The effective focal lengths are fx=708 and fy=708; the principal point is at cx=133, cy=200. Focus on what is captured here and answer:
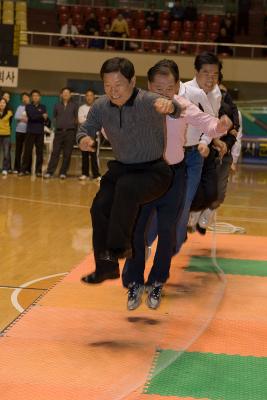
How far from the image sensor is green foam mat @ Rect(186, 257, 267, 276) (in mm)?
7062

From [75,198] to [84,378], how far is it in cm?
830

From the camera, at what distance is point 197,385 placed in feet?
13.1

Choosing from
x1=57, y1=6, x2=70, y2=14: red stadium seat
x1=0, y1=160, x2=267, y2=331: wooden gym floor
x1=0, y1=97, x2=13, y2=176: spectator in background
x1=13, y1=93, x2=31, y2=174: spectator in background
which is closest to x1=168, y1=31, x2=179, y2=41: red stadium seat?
x1=57, y1=6, x2=70, y2=14: red stadium seat

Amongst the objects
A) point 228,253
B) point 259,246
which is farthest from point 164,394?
point 259,246

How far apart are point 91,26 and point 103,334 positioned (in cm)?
1917

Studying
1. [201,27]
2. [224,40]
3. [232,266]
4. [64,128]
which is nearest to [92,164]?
[64,128]

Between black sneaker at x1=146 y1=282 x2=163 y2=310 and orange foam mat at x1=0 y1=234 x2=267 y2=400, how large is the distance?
10cm

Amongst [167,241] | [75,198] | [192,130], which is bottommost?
[75,198]

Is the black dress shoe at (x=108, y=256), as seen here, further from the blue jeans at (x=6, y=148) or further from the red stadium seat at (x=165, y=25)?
the red stadium seat at (x=165, y=25)

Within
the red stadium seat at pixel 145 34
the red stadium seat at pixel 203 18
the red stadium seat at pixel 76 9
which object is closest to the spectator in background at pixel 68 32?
the red stadium seat at pixel 76 9

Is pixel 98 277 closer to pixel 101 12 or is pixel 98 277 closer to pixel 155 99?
pixel 155 99

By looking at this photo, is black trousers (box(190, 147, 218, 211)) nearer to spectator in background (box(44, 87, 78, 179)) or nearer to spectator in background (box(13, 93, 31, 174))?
spectator in background (box(44, 87, 78, 179))

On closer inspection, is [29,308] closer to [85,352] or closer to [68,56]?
[85,352]

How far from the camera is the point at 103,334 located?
4.85m
